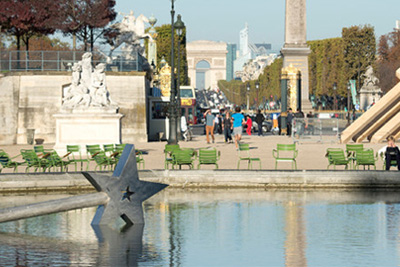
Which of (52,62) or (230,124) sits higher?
(52,62)

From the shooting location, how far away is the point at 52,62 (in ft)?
138

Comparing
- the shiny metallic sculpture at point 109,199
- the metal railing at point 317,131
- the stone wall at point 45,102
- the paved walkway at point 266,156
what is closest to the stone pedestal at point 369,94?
the stone wall at point 45,102

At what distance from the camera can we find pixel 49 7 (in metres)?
47.6

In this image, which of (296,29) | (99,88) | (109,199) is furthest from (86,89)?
(296,29)

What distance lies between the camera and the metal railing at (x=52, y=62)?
4203cm

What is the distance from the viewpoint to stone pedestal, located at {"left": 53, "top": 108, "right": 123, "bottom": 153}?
28531 millimetres

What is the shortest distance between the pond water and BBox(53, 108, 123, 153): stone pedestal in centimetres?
1024

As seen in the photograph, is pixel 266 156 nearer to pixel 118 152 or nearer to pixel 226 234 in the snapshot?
pixel 118 152

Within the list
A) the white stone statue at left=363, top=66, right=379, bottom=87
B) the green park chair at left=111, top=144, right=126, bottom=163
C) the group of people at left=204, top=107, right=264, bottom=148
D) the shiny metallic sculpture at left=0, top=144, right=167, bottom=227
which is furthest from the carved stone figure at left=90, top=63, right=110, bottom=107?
the white stone statue at left=363, top=66, right=379, bottom=87

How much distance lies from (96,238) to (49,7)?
3608 centimetres

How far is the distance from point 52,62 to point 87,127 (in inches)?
565

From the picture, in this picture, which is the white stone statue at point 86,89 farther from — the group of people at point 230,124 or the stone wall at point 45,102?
the stone wall at point 45,102

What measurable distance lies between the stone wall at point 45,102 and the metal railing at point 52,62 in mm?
699

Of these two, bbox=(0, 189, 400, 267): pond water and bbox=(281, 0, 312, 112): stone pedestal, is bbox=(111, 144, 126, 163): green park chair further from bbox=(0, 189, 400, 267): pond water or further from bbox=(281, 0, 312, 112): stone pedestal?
bbox=(281, 0, 312, 112): stone pedestal
